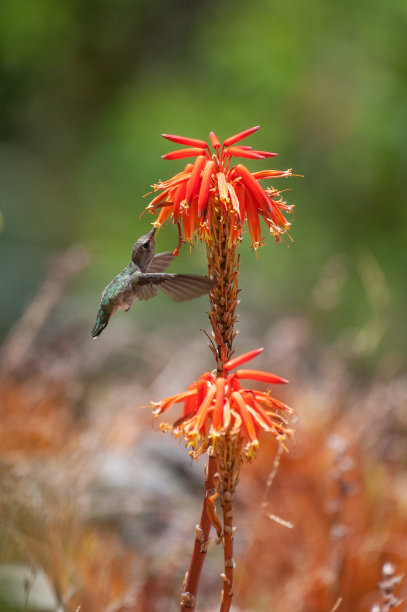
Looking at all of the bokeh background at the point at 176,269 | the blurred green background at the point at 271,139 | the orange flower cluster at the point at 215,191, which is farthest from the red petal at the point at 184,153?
the blurred green background at the point at 271,139

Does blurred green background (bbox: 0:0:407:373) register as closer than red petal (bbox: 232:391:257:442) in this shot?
No

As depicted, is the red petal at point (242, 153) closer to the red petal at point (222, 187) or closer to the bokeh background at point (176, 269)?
the red petal at point (222, 187)

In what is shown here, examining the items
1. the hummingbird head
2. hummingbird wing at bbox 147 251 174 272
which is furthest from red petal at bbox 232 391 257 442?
hummingbird wing at bbox 147 251 174 272

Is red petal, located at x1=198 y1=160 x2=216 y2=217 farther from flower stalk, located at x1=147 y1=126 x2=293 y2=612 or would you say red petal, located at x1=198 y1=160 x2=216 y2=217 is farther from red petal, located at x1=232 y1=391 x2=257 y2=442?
red petal, located at x1=232 y1=391 x2=257 y2=442

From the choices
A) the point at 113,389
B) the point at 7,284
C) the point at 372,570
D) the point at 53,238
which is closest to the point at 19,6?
the point at 53,238

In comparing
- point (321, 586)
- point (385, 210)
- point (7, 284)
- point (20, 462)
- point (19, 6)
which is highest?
point (19, 6)

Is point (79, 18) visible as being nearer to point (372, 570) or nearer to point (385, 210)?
point (385, 210)
